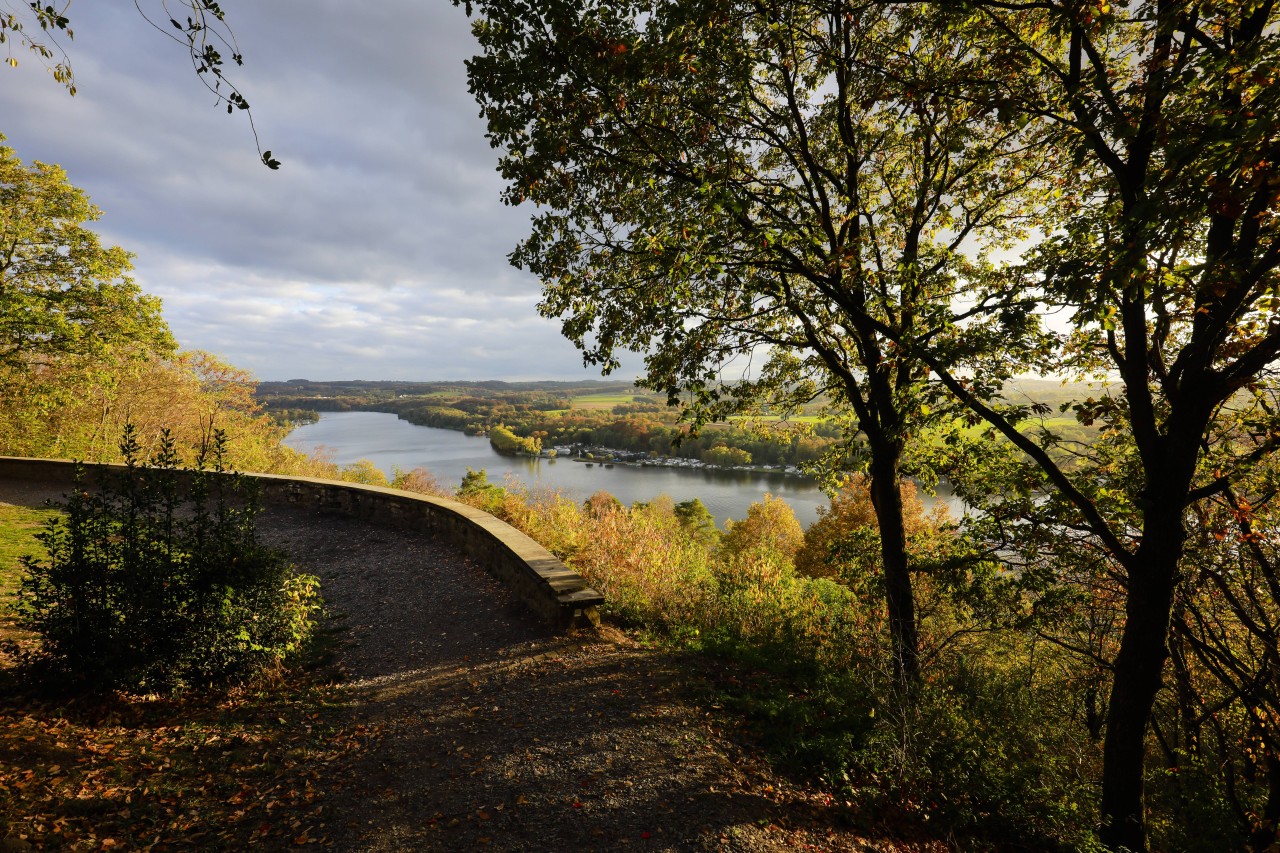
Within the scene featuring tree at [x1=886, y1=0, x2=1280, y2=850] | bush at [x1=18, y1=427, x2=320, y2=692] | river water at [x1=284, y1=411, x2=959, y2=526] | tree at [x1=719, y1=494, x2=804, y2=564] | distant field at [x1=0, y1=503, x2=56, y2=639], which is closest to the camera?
tree at [x1=886, y1=0, x2=1280, y2=850]

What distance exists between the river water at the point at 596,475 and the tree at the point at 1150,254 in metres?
29.7

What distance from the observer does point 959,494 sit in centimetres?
622

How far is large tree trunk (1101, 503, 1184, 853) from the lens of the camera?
384 centimetres

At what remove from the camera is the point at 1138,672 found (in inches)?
155

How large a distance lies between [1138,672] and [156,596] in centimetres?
734

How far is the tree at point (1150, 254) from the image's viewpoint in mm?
2695

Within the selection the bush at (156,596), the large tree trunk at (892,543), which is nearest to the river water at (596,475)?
the large tree trunk at (892,543)

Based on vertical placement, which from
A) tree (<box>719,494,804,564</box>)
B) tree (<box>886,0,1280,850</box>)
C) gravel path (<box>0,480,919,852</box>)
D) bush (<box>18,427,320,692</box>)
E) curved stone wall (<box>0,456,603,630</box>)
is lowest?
tree (<box>719,494,804,564</box>)

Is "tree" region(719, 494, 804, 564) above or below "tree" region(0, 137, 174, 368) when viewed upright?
below

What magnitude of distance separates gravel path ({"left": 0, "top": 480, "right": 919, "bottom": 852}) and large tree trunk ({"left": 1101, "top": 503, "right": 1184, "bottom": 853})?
250cm

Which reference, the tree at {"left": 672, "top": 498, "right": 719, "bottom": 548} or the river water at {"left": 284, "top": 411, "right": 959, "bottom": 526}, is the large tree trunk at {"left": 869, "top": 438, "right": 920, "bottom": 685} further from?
the river water at {"left": 284, "top": 411, "right": 959, "bottom": 526}

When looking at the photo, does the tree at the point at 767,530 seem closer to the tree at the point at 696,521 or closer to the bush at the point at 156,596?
the tree at the point at 696,521

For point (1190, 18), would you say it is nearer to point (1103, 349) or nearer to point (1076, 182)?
point (1076, 182)

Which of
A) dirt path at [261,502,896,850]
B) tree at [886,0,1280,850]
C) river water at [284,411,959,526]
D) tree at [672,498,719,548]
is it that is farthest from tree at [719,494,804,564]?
dirt path at [261,502,896,850]
